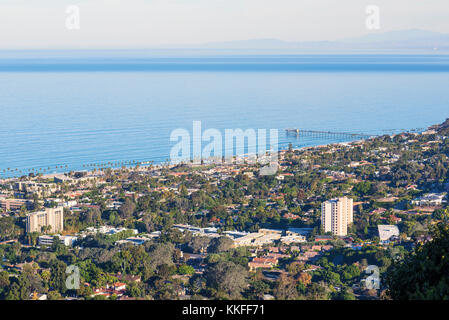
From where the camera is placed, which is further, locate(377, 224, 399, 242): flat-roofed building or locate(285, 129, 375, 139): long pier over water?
locate(285, 129, 375, 139): long pier over water

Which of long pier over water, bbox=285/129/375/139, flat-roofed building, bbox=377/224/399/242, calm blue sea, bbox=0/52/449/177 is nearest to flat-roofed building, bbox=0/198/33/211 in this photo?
calm blue sea, bbox=0/52/449/177

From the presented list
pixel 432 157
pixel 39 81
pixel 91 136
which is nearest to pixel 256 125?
pixel 91 136

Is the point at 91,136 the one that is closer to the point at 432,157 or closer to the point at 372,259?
the point at 432,157

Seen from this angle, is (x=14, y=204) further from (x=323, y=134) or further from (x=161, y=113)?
(x=161, y=113)

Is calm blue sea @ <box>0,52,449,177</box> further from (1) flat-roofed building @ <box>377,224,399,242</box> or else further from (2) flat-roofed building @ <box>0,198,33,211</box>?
(1) flat-roofed building @ <box>377,224,399,242</box>

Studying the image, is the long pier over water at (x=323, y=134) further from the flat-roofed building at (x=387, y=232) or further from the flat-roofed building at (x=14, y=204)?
the flat-roofed building at (x=387, y=232)

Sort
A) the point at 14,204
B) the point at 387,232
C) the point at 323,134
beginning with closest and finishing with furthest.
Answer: the point at 387,232 → the point at 14,204 → the point at 323,134

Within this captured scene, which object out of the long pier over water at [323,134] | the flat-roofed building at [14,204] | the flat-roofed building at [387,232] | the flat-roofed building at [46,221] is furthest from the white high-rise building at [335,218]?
the long pier over water at [323,134]

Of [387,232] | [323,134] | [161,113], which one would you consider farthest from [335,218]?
[161,113]

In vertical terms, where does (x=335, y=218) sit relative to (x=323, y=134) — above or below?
above
